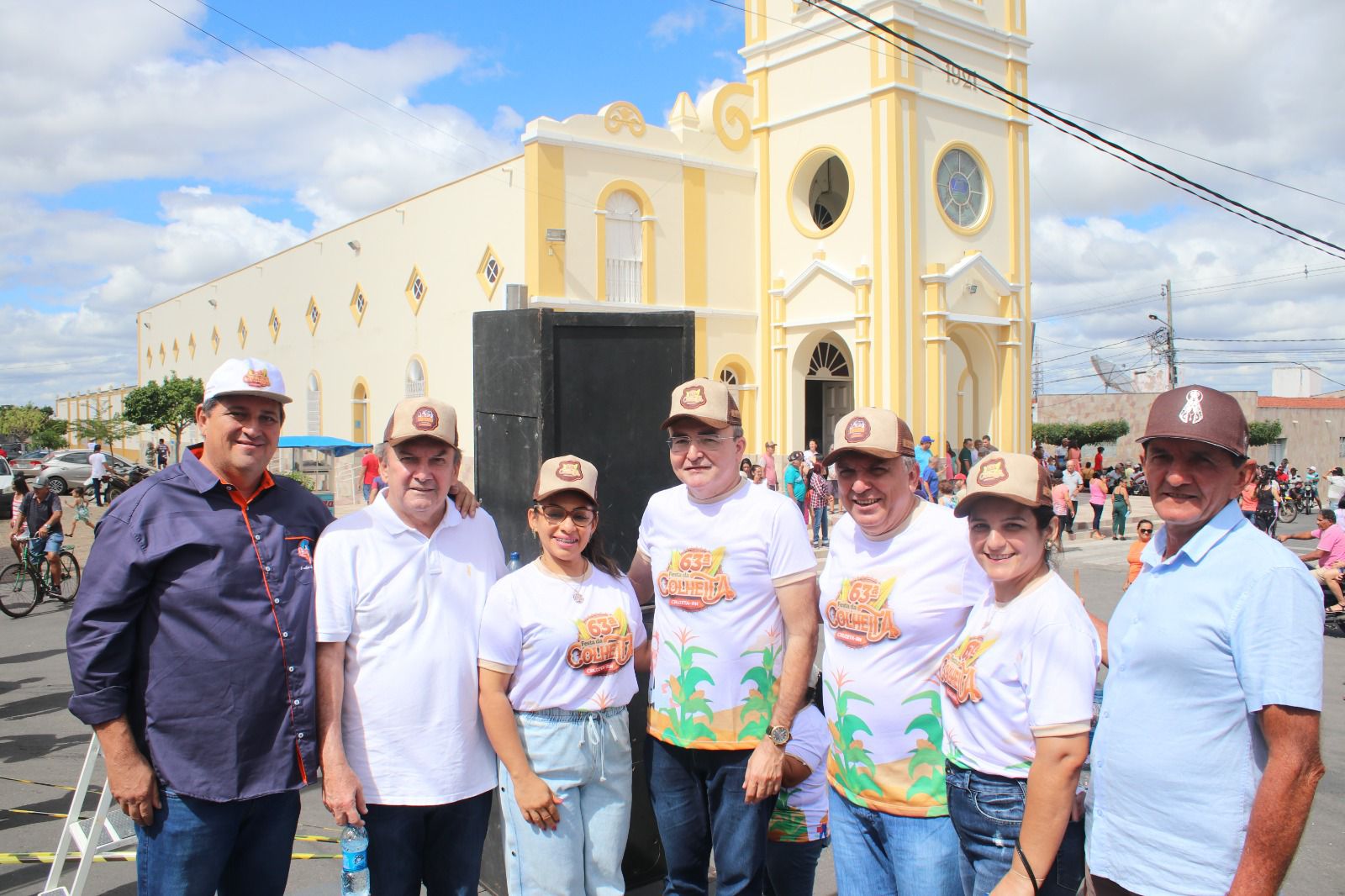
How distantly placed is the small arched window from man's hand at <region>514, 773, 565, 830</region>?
1706cm

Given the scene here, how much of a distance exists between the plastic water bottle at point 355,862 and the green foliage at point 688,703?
0.94 metres

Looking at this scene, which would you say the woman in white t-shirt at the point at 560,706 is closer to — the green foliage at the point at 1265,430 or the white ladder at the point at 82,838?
the white ladder at the point at 82,838

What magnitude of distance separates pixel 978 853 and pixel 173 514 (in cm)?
238

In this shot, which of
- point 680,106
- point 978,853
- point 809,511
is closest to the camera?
point 978,853

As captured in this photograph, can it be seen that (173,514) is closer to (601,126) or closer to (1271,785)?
(1271,785)

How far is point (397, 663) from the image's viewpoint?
9.00 ft

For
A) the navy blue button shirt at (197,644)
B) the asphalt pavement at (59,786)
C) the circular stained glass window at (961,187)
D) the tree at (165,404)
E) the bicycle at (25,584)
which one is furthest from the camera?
the tree at (165,404)

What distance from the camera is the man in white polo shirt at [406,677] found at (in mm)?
2723

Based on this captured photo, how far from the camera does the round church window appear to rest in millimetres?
20734

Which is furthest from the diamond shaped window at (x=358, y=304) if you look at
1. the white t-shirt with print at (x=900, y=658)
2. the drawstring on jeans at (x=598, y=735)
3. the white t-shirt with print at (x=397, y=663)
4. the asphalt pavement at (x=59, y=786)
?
the white t-shirt with print at (x=900, y=658)

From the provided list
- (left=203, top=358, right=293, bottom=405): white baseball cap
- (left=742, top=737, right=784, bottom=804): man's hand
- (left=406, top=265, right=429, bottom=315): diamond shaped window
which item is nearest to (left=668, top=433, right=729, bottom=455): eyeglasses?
(left=742, top=737, right=784, bottom=804): man's hand

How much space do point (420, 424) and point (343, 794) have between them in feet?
3.53

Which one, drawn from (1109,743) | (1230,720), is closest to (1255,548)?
(1230,720)

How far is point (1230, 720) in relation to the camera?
2.07 m
